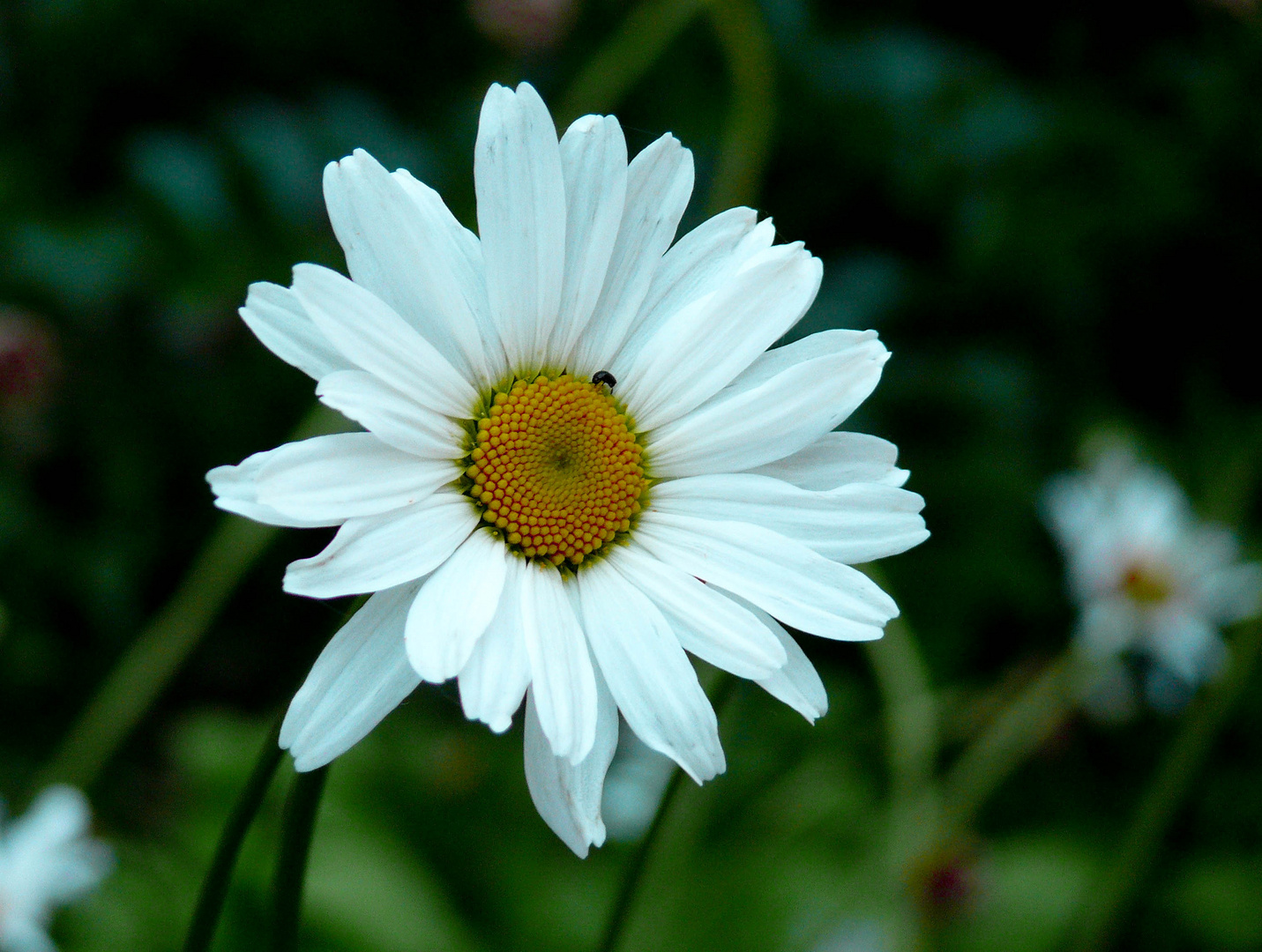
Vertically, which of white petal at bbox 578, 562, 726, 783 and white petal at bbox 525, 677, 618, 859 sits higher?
white petal at bbox 578, 562, 726, 783

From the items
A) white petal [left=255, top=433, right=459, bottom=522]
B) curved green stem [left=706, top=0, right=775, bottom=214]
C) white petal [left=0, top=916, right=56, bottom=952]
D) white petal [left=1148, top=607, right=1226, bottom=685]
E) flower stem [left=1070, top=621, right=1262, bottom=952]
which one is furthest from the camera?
white petal [left=1148, top=607, right=1226, bottom=685]

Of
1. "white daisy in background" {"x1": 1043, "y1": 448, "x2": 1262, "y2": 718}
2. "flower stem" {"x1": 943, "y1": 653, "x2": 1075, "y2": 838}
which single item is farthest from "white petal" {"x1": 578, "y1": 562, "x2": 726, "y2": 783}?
"white daisy in background" {"x1": 1043, "y1": 448, "x2": 1262, "y2": 718}

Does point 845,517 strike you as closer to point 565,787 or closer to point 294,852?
point 565,787

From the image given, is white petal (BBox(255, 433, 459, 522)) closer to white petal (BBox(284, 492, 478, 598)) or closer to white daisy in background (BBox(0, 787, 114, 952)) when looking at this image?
white petal (BBox(284, 492, 478, 598))

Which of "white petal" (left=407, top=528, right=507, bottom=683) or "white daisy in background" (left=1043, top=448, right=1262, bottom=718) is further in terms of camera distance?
"white daisy in background" (left=1043, top=448, right=1262, bottom=718)

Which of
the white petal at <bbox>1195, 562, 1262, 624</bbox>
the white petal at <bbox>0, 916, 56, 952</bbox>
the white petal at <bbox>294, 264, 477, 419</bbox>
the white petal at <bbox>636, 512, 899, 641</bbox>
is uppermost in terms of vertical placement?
the white petal at <bbox>1195, 562, 1262, 624</bbox>

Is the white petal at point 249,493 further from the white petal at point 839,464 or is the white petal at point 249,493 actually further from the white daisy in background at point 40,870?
the white daisy in background at point 40,870
